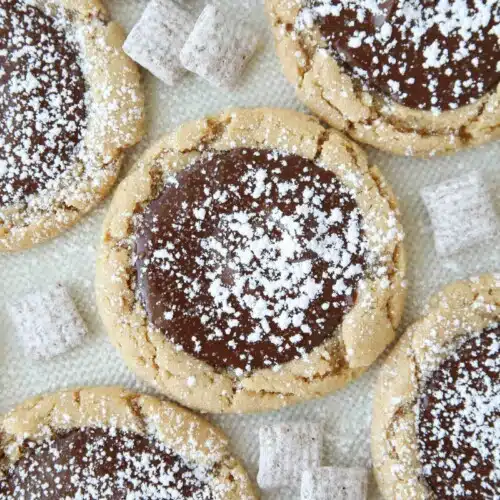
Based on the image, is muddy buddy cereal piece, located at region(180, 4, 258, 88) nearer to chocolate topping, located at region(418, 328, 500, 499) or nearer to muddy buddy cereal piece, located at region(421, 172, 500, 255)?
muddy buddy cereal piece, located at region(421, 172, 500, 255)

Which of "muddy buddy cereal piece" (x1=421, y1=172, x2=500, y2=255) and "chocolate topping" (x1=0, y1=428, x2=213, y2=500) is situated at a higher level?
"muddy buddy cereal piece" (x1=421, y1=172, x2=500, y2=255)

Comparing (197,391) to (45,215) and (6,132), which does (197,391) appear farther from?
(6,132)

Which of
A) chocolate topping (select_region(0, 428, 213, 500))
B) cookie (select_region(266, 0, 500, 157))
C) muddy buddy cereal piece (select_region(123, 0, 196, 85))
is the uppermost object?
cookie (select_region(266, 0, 500, 157))

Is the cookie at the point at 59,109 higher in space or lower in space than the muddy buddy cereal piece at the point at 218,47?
lower

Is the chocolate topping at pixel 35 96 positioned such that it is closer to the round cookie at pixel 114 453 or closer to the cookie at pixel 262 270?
the cookie at pixel 262 270

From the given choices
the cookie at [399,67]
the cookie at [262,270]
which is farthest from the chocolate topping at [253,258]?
the cookie at [399,67]

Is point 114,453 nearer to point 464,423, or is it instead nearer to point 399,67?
point 464,423

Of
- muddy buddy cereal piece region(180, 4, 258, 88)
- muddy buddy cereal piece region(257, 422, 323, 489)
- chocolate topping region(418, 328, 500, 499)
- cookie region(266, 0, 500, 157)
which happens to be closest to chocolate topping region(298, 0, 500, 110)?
cookie region(266, 0, 500, 157)
